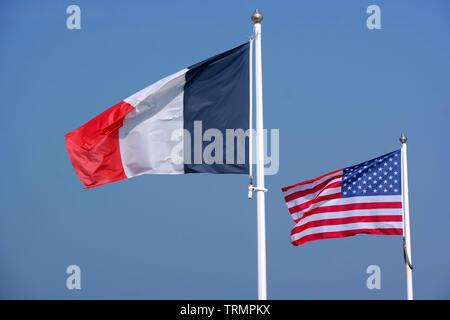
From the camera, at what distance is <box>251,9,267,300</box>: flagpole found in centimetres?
1820

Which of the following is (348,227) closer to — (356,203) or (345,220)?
(345,220)

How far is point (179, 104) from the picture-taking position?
778 inches

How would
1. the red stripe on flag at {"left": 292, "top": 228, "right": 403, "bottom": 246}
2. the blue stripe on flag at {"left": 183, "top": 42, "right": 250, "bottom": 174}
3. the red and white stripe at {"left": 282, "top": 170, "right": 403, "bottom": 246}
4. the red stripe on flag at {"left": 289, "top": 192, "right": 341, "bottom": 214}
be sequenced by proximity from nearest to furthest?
the blue stripe on flag at {"left": 183, "top": 42, "right": 250, "bottom": 174}
the red stripe on flag at {"left": 292, "top": 228, "right": 403, "bottom": 246}
the red and white stripe at {"left": 282, "top": 170, "right": 403, "bottom": 246}
the red stripe on flag at {"left": 289, "top": 192, "right": 341, "bottom": 214}

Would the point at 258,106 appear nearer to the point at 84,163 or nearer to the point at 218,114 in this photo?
the point at 218,114

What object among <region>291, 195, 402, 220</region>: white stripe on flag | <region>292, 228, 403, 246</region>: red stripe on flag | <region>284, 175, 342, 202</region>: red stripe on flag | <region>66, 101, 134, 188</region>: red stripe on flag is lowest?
<region>292, 228, 403, 246</region>: red stripe on flag

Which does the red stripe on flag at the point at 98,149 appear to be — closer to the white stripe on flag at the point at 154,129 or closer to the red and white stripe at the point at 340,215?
the white stripe on flag at the point at 154,129

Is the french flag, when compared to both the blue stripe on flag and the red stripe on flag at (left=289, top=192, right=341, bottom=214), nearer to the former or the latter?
the blue stripe on flag

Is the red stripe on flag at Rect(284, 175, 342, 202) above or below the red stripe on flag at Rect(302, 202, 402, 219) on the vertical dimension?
above

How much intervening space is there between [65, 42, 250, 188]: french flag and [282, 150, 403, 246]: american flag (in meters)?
5.26

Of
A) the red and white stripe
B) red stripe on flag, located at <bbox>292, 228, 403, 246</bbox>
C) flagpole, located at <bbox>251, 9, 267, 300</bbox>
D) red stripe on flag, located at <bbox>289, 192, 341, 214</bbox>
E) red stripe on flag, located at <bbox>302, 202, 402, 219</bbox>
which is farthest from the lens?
red stripe on flag, located at <bbox>289, 192, 341, 214</bbox>

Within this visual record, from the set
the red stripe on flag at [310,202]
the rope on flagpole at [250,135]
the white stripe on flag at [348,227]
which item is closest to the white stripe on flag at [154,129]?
the rope on flagpole at [250,135]

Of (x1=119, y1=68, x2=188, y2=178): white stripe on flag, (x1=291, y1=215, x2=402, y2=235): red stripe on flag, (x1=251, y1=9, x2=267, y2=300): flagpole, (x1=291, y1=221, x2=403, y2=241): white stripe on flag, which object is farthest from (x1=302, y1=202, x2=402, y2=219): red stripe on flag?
(x1=119, y1=68, x2=188, y2=178): white stripe on flag

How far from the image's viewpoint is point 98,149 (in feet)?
64.6

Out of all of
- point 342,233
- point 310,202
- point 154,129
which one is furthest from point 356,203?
point 154,129
